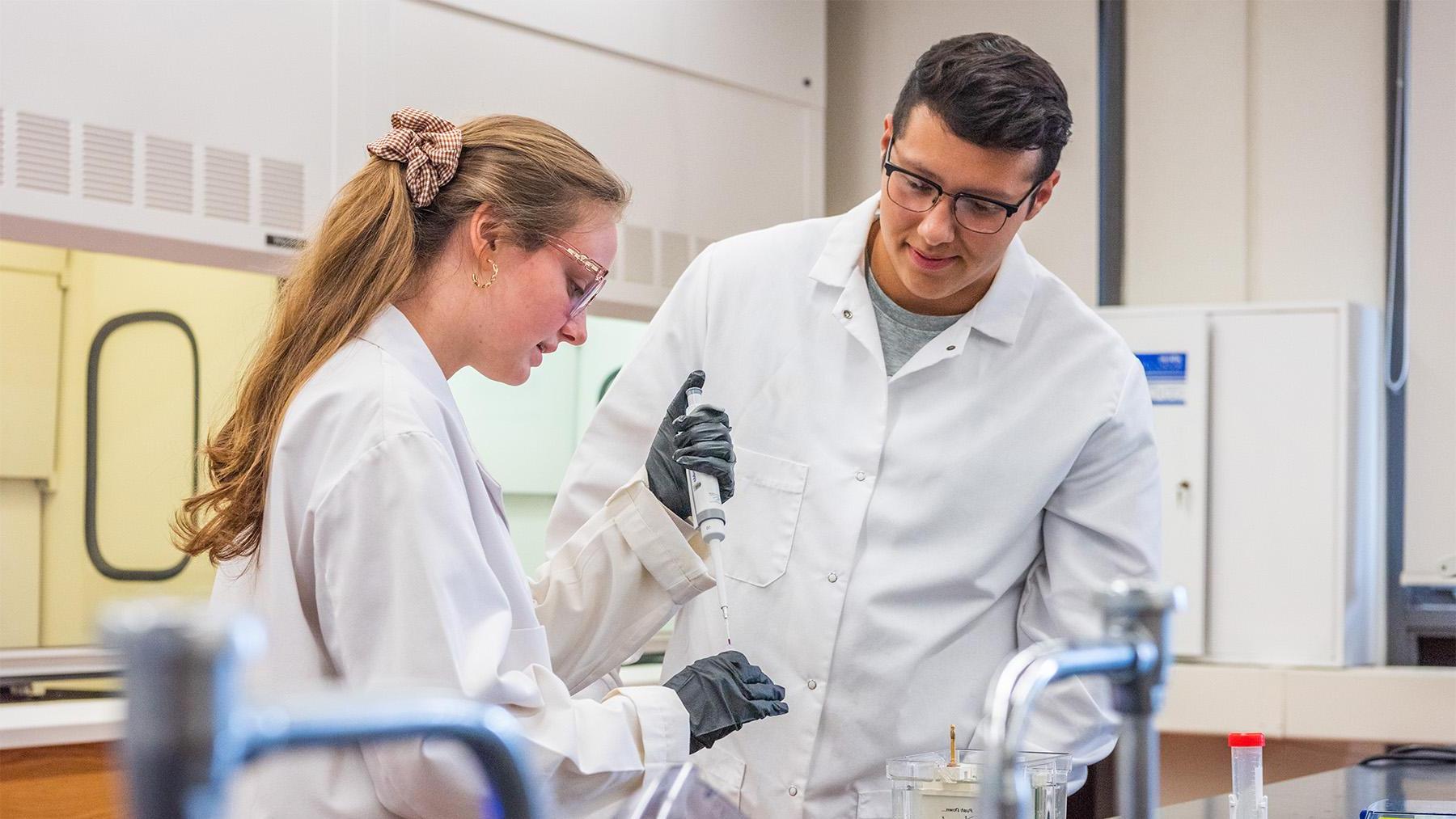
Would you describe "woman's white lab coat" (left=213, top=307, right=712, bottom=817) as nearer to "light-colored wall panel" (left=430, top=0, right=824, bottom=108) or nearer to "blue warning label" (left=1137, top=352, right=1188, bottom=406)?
"light-colored wall panel" (left=430, top=0, right=824, bottom=108)

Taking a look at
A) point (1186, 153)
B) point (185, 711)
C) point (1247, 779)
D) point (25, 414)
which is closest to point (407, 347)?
point (185, 711)

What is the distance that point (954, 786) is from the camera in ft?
3.65

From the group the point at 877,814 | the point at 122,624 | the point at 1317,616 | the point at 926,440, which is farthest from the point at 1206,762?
the point at 122,624

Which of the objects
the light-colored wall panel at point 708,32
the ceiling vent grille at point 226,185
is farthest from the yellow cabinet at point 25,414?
the light-colored wall panel at point 708,32

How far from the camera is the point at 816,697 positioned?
1660mm

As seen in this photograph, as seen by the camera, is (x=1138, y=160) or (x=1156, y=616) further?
(x=1138, y=160)

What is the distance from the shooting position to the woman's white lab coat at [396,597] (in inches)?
40.6

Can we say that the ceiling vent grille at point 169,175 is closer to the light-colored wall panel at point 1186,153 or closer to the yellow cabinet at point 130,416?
the yellow cabinet at point 130,416

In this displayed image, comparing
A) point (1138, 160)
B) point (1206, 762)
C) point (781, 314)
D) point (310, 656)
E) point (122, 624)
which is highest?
point (1138, 160)

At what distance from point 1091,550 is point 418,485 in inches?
38.6

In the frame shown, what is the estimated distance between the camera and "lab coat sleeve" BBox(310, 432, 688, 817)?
1026 millimetres

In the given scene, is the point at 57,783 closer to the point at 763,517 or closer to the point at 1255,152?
the point at 763,517

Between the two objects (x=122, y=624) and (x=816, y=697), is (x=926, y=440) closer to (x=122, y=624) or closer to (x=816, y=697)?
(x=816, y=697)

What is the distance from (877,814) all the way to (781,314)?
0.71 meters
